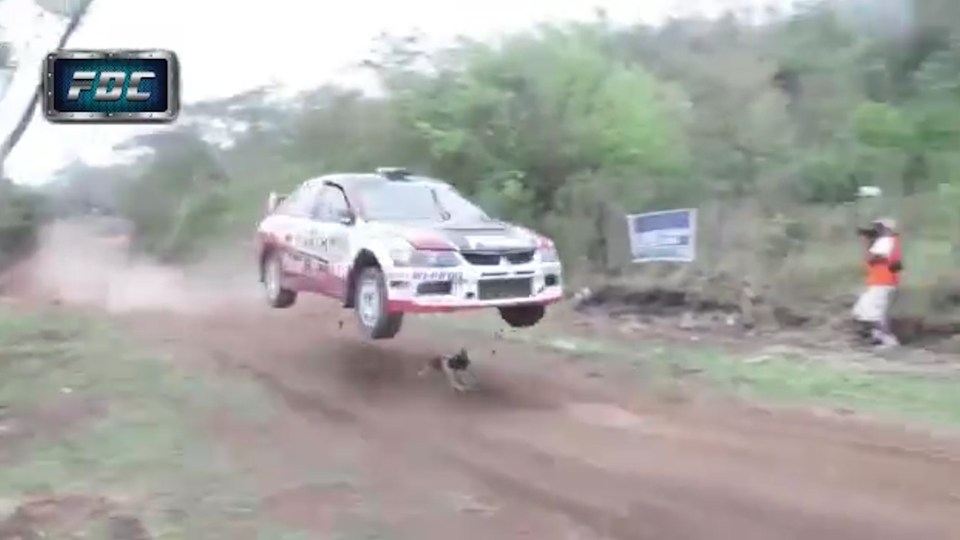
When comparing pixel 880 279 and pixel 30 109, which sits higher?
pixel 30 109

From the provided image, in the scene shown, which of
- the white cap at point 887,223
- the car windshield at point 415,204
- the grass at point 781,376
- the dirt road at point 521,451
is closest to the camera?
the dirt road at point 521,451

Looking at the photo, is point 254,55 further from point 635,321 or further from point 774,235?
point 774,235

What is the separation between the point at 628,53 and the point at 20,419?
1738 millimetres

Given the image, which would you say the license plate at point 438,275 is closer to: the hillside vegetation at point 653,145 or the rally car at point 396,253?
the rally car at point 396,253

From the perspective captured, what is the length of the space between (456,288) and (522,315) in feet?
0.59

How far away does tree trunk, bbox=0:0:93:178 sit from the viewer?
2.42 meters

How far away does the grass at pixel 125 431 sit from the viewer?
207cm

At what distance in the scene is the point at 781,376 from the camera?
8.01 feet

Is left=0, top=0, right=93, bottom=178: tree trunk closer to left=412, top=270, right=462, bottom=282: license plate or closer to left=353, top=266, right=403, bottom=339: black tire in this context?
left=353, top=266, right=403, bottom=339: black tire

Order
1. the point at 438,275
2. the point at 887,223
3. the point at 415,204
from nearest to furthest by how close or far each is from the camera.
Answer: the point at 438,275
the point at 415,204
the point at 887,223

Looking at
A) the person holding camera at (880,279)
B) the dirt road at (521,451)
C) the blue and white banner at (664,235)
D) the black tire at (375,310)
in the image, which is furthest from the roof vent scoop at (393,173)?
the person holding camera at (880,279)

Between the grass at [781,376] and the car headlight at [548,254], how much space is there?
0.16 metres

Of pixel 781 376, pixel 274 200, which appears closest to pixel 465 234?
pixel 274 200

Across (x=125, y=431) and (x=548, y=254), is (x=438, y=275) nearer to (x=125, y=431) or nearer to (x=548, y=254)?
(x=548, y=254)
